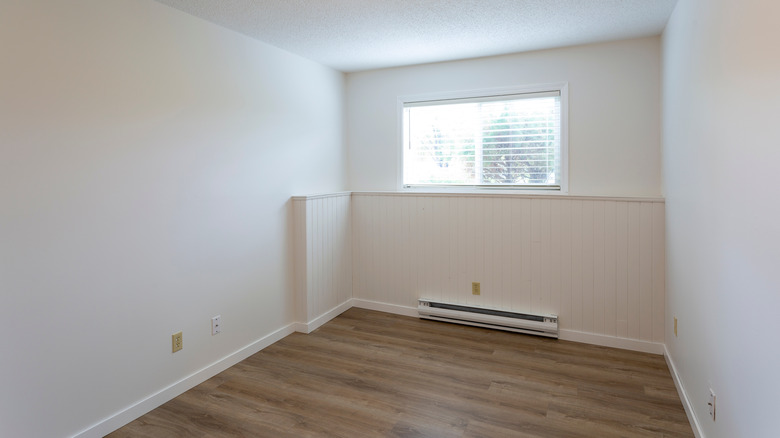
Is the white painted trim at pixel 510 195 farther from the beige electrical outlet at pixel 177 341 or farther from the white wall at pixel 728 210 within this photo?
the beige electrical outlet at pixel 177 341

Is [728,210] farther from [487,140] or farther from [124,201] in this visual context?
[124,201]

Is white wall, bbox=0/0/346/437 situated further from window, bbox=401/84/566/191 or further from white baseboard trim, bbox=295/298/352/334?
window, bbox=401/84/566/191

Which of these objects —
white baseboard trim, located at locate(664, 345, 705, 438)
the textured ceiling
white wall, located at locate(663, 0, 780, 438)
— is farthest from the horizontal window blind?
white baseboard trim, located at locate(664, 345, 705, 438)

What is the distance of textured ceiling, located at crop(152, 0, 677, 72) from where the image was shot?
2621mm

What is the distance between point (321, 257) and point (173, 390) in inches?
62.2

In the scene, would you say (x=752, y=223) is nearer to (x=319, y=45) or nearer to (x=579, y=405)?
(x=579, y=405)

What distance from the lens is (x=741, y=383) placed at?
1.56m

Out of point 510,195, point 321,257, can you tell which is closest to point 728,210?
point 510,195

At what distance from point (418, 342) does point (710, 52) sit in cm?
261

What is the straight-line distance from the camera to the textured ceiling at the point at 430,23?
8.60ft

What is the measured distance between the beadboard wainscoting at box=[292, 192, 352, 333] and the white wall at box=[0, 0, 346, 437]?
0.26 m

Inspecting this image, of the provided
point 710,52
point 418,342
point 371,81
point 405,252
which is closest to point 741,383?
point 710,52

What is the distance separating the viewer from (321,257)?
153 inches

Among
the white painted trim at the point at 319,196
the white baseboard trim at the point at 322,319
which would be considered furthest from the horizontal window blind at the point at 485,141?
the white baseboard trim at the point at 322,319
